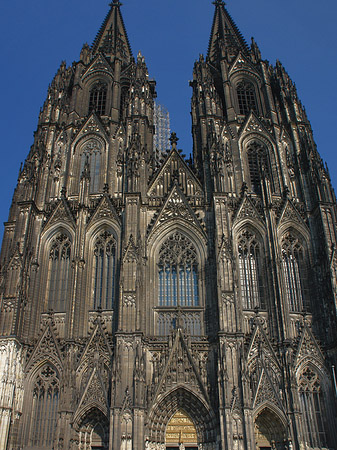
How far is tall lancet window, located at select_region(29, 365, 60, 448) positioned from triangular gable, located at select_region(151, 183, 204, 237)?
390 inches

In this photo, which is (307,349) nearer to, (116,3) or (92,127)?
(92,127)

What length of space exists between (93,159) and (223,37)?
1754 cm

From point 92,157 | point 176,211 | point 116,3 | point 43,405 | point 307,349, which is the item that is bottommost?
point 43,405

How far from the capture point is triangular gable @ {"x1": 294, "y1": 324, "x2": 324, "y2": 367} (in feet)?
80.7

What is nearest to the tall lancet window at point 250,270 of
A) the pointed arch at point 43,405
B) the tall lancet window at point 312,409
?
the tall lancet window at point 312,409

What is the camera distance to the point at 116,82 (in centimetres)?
3616

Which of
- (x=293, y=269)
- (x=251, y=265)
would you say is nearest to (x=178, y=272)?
(x=251, y=265)

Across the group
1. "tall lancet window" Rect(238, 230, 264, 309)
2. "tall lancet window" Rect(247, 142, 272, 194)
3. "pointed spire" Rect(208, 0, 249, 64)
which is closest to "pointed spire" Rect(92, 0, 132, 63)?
"pointed spire" Rect(208, 0, 249, 64)

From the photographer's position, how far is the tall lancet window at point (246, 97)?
35.3 m

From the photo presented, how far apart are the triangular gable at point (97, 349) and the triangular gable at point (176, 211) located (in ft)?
22.8

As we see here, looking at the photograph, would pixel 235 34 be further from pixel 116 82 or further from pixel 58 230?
pixel 58 230

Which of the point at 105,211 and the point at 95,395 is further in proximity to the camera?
the point at 105,211

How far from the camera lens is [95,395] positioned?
23.3m

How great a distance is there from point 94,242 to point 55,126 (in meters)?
9.64
